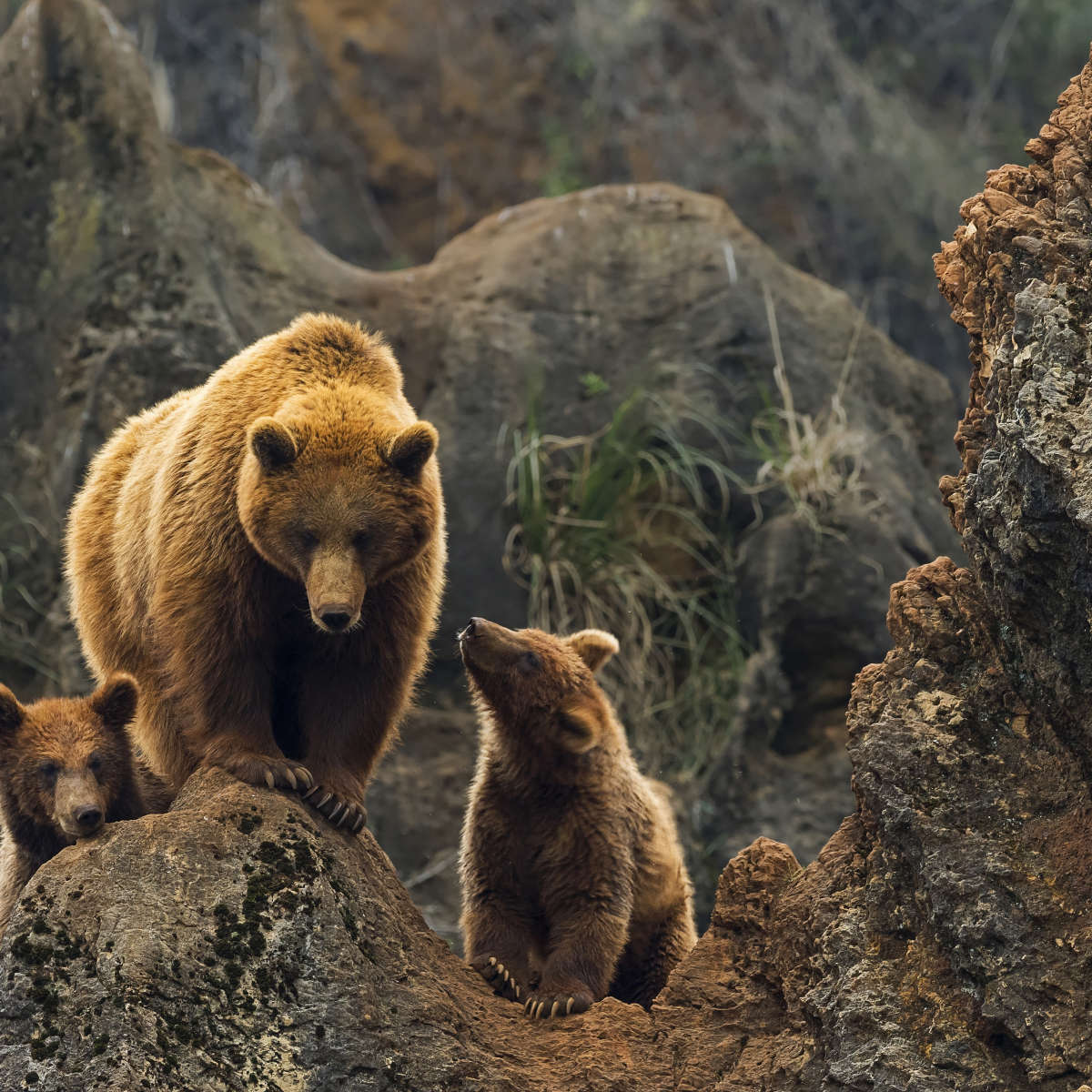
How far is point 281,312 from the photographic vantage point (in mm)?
10000

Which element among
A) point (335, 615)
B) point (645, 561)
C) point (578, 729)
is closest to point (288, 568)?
point (335, 615)

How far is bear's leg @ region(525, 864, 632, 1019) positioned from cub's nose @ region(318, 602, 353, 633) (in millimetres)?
1435

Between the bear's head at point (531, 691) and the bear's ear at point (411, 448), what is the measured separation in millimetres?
901

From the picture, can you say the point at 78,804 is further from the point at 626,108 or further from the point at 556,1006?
the point at 626,108

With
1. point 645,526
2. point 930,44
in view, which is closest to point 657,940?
point 645,526

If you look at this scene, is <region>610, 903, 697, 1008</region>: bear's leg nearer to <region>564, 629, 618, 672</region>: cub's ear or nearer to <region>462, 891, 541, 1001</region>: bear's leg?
<region>462, 891, 541, 1001</region>: bear's leg

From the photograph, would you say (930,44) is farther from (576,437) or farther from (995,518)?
(995,518)

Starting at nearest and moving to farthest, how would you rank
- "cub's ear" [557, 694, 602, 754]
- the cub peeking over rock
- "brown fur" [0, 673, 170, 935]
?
"brown fur" [0, 673, 170, 935] → the cub peeking over rock → "cub's ear" [557, 694, 602, 754]

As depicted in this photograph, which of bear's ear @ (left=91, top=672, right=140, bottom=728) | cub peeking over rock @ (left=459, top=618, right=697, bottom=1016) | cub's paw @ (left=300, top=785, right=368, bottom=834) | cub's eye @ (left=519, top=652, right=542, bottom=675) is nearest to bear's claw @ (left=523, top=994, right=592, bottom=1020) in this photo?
cub peeking over rock @ (left=459, top=618, right=697, bottom=1016)

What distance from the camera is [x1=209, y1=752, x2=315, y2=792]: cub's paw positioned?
5066 millimetres

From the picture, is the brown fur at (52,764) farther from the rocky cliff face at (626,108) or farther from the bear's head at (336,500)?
the rocky cliff face at (626,108)

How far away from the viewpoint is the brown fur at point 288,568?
5.21 metres

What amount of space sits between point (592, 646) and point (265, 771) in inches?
79.6

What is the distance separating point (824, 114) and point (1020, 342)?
11.8 metres
